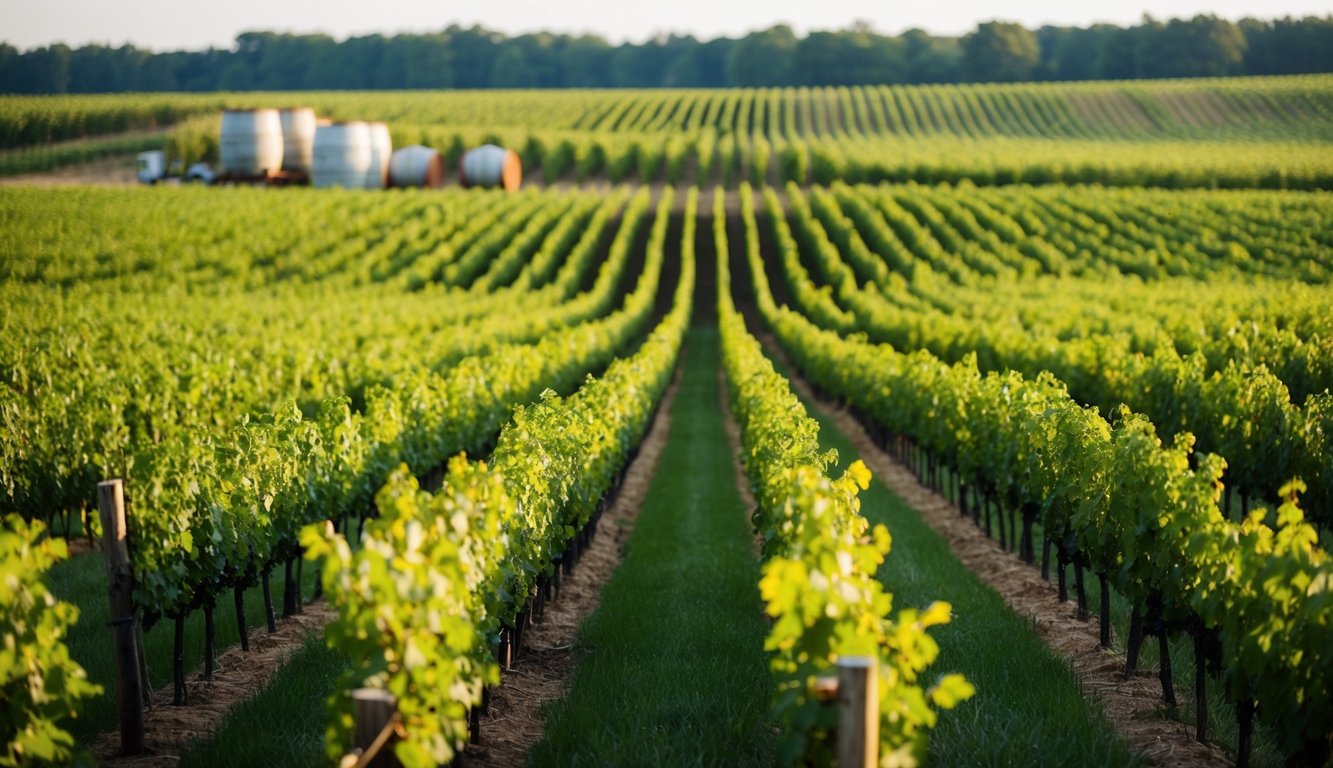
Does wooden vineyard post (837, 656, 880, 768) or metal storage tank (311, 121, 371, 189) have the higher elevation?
metal storage tank (311, 121, 371, 189)

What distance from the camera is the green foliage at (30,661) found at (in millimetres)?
5199

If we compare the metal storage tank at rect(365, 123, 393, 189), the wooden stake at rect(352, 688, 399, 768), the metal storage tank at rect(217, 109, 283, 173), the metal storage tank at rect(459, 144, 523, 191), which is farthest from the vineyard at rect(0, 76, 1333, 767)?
the metal storage tank at rect(459, 144, 523, 191)

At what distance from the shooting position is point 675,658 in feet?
29.1

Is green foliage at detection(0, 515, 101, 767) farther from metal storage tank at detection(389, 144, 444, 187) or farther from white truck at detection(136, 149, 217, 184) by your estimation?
white truck at detection(136, 149, 217, 184)

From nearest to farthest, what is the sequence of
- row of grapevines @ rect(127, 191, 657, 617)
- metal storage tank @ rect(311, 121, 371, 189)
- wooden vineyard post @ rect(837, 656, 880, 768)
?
1. wooden vineyard post @ rect(837, 656, 880, 768)
2. row of grapevines @ rect(127, 191, 657, 617)
3. metal storage tank @ rect(311, 121, 371, 189)

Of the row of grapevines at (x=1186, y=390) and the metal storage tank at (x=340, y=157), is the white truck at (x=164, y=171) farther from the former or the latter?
the row of grapevines at (x=1186, y=390)

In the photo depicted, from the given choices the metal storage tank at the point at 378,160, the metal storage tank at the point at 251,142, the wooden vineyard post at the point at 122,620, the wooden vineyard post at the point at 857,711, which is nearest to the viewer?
the wooden vineyard post at the point at 857,711

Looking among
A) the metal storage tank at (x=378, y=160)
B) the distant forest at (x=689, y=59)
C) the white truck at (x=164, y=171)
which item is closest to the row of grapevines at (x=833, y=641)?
the metal storage tank at (x=378, y=160)

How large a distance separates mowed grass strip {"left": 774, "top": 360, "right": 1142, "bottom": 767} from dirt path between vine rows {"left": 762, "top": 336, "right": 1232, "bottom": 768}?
24 cm

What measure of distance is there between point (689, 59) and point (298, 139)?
103187mm

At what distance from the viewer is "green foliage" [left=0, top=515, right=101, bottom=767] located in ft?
17.1

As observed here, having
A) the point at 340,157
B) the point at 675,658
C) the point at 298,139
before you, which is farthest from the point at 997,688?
the point at 298,139

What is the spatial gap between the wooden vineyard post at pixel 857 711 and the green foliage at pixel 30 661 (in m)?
3.62

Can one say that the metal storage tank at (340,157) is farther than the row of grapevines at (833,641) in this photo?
Yes
